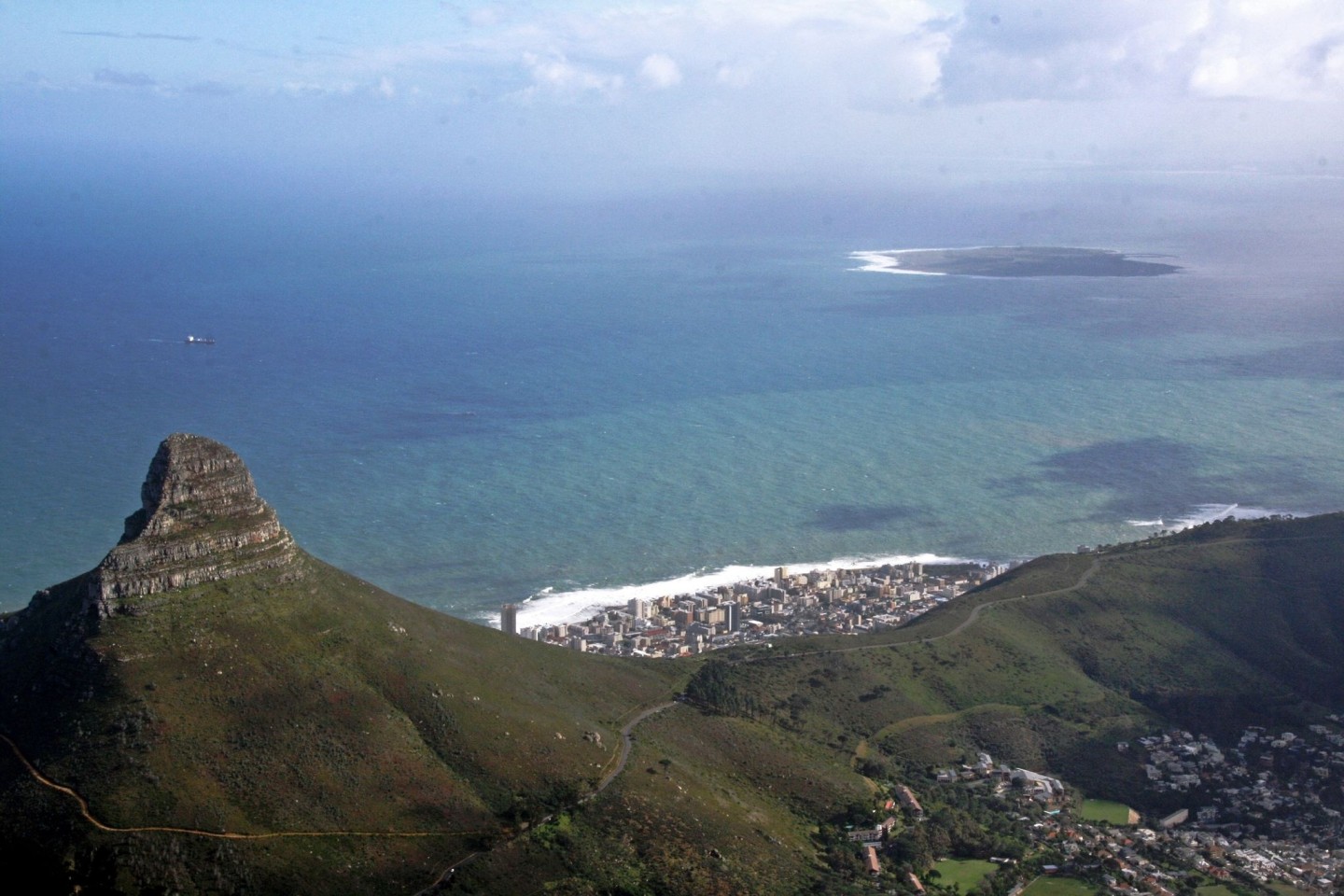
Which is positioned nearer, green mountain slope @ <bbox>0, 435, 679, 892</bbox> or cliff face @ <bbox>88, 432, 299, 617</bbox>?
green mountain slope @ <bbox>0, 435, 679, 892</bbox>

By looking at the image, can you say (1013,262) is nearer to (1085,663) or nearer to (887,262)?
(887,262)

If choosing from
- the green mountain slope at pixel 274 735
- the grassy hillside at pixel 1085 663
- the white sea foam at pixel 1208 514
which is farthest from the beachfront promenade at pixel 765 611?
the green mountain slope at pixel 274 735

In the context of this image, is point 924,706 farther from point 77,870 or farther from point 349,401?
point 349,401

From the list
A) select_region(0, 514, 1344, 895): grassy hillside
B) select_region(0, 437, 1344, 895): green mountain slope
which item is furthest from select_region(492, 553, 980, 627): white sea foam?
select_region(0, 437, 1344, 895): green mountain slope

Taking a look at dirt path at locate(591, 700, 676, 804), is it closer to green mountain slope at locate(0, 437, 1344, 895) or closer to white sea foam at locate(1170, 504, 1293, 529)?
green mountain slope at locate(0, 437, 1344, 895)

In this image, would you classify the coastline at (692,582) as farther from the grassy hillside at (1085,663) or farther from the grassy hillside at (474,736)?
the grassy hillside at (474,736)

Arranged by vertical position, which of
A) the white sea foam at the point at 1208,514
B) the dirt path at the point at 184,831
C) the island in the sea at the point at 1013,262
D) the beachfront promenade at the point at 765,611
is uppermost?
the island in the sea at the point at 1013,262
